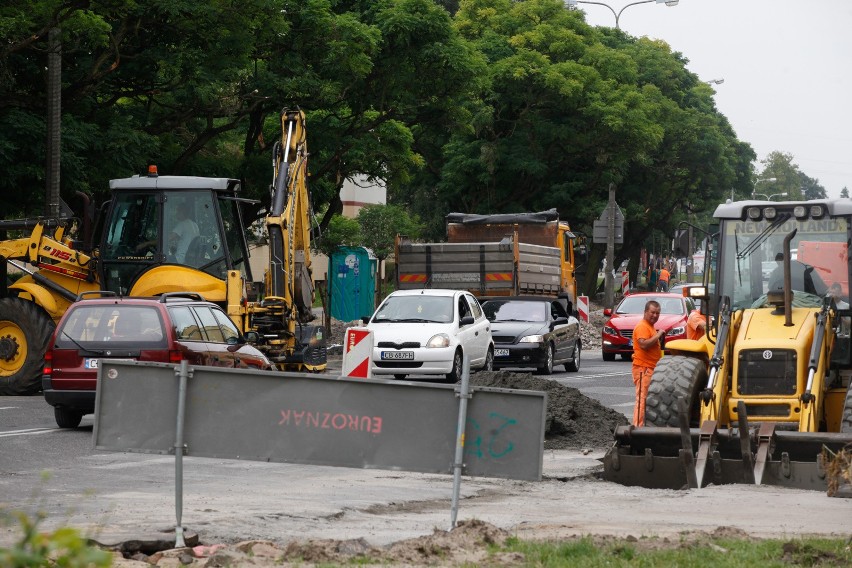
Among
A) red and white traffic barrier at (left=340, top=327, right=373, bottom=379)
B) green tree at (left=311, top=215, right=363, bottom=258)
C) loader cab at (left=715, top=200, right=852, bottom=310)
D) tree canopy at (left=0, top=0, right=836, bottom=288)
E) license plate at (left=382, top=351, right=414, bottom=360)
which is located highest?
tree canopy at (left=0, top=0, right=836, bottom=288)

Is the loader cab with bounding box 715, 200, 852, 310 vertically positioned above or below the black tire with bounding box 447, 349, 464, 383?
above

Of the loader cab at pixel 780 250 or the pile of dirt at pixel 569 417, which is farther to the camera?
the pile of dirt at pixel 569 417

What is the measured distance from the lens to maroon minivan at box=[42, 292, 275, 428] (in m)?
15.7

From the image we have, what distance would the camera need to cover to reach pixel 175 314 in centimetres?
1628

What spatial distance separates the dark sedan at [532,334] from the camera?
27797 millimetres

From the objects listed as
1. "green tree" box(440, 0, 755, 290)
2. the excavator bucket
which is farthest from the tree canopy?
the excavator bucket

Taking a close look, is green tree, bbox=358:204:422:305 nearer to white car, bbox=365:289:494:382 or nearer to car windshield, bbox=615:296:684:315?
car windshield, bbox=615:296:684:315

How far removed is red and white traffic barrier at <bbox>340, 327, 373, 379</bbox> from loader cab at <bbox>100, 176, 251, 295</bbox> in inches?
318

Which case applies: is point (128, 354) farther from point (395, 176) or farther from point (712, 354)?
point (395, 176)

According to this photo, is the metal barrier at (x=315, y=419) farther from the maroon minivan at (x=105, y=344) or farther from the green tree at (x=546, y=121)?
the green tree at (x=546, y=121)

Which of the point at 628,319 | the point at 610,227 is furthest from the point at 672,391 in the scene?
the point at 610,227

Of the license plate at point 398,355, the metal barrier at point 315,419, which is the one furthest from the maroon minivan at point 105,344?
the license plate at point 398,355

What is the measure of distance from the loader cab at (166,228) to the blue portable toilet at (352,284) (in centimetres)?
1309

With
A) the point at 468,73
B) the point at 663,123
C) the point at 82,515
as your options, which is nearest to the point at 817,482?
the point at 82,515
